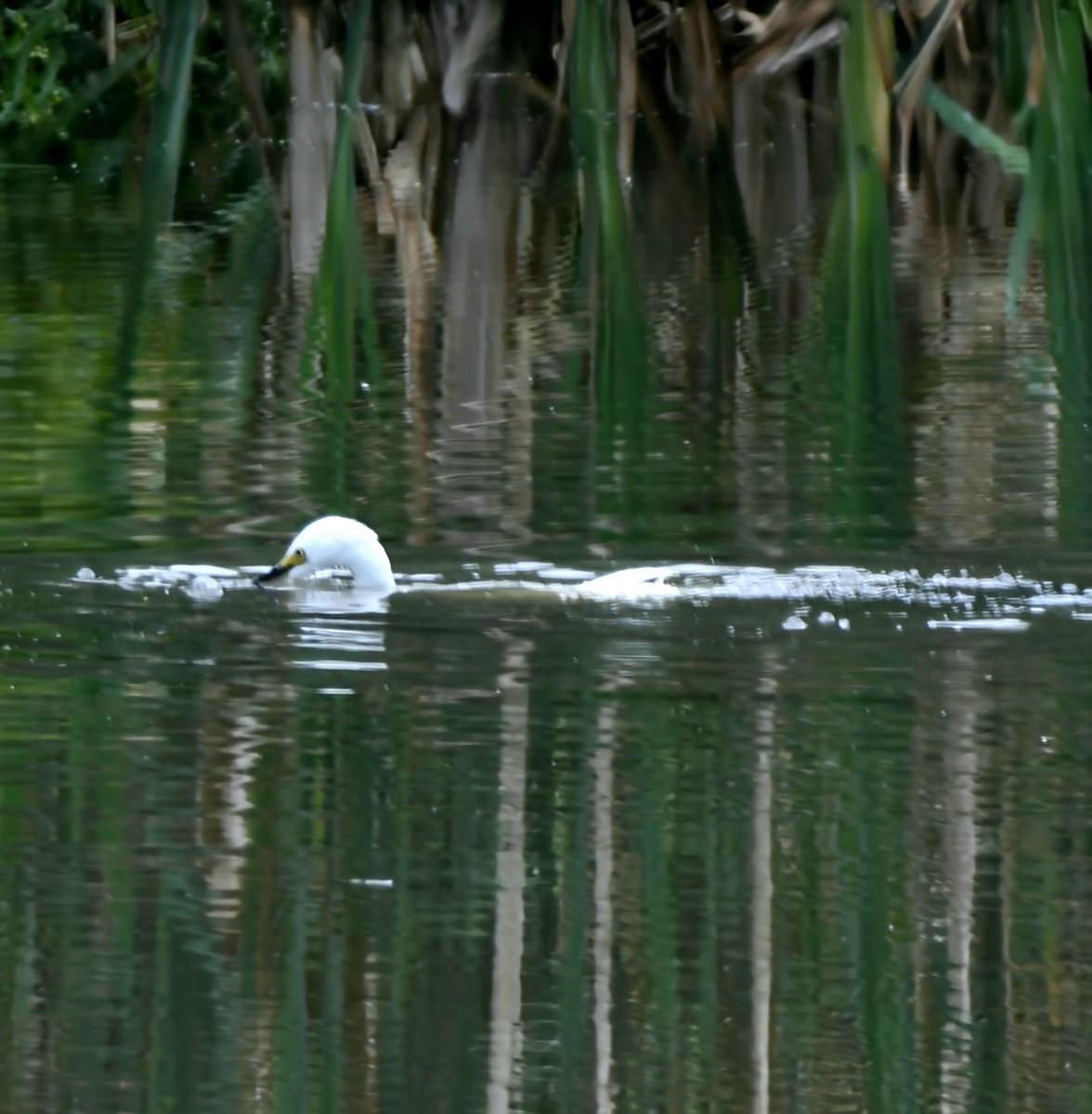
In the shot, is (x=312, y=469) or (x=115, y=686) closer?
(x=115, y=686)

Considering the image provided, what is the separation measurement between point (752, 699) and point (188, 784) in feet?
3.84

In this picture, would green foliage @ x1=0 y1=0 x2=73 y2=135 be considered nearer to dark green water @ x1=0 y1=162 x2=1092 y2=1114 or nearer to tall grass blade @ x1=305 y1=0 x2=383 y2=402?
tall grass blade @ x1=305 y1=0 x2=383 y2=402

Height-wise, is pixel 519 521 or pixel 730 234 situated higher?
pixel 730 234

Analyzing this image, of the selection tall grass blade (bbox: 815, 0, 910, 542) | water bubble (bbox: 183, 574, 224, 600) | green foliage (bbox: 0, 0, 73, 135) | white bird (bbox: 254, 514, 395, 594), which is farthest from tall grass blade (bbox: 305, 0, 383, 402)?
green foliage (bbox: 0, 0, 73, 135)

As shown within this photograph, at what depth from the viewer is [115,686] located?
5.76 m

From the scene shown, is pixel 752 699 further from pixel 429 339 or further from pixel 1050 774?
pixel 429 339

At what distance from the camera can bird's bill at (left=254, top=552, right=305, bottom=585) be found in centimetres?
670

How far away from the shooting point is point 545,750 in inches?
→ 206

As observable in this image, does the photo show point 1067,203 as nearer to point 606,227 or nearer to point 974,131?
point 974,131

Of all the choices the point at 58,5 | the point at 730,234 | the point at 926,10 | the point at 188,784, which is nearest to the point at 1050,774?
the point at 188,784

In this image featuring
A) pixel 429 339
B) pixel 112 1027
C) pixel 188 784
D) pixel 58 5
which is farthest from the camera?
pixel 58 5

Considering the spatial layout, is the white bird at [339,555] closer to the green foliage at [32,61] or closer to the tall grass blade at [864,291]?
the tall grass blade at [864,291]

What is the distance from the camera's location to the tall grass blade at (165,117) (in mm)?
9891

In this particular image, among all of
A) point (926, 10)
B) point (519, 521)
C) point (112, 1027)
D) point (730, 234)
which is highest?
point (926, 10)
